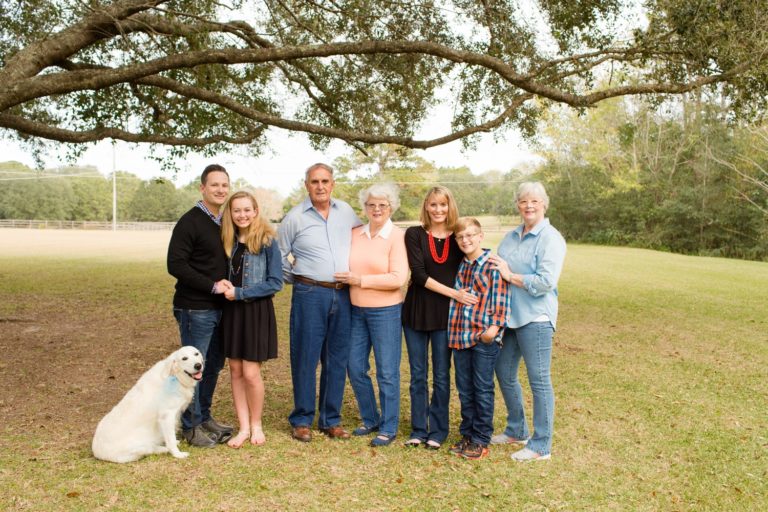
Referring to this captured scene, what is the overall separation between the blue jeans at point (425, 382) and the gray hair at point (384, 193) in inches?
39.0

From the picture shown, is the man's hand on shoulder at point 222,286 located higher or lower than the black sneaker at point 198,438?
higher

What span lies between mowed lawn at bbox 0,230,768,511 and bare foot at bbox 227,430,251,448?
0.06 m

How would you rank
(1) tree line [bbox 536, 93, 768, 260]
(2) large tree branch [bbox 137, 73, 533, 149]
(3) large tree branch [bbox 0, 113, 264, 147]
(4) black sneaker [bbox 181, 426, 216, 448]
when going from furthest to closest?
(1) tree line [bbox 536, 93, 768, 260] < (3) large tree branch [bbox 0, 113, 264, 147] < (2) large tree branch [bbox 137, 73, 533, 149] < (4) black sneaker [bbox 181, 426, 216, 448]

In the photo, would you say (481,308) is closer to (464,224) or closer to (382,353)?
(464,224)

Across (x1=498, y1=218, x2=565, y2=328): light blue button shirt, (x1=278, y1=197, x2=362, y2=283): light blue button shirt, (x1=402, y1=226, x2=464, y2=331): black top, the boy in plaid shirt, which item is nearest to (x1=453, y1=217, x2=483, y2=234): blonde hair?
the boy in plaid shirt

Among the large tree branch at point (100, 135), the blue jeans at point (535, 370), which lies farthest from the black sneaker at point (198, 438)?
the large tree branch at point (100, 135)

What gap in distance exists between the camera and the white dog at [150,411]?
469 cm

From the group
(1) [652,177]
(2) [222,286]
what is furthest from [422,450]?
(1) [652,177]

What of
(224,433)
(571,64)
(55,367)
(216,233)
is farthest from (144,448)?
(571,64)

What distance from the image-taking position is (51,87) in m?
7.16

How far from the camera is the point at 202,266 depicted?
191 inches

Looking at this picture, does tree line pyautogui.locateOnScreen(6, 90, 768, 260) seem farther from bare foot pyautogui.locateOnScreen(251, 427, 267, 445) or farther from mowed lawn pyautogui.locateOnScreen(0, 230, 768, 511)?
bare foot pyautogui.locateOnScreen(251, 427, 267, 445)

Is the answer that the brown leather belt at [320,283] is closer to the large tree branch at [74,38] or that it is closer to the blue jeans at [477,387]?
the blue jeans at [477,387]

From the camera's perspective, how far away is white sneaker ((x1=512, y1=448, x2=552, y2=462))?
4914 millimetres
